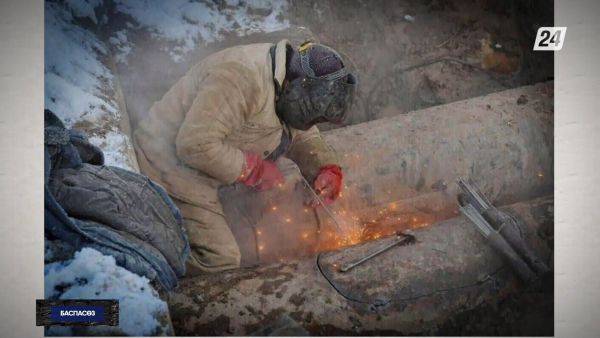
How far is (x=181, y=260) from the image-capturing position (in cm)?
293

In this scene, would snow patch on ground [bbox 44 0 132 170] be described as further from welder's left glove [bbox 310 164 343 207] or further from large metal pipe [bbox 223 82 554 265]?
welder's left glove [bbox 310 164 343 207]

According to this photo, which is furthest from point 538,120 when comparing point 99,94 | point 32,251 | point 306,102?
point 32,251

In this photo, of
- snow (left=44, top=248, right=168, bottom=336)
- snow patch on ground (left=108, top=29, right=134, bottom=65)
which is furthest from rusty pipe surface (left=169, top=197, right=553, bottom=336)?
snow patch on ground (left=108, top=29, right=134, bottom=65)

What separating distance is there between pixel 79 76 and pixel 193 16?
23.3 inches

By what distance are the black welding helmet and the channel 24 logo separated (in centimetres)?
89

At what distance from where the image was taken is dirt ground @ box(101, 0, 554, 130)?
3.07 m

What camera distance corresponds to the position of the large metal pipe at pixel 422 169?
3.15m

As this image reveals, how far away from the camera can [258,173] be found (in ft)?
9.84

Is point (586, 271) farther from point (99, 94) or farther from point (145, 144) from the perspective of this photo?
point (99, 94)

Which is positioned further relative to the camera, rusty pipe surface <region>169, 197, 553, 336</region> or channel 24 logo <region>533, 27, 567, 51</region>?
channel 24 logo <region>533, 27, 567, 51</region>

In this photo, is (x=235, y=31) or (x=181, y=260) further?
(x=235, y=31)

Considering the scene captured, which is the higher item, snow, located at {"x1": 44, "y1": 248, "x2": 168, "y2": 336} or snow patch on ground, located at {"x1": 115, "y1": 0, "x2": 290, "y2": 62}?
snow patch on ground, located at {"x1": 115, "y1": 0, "x2": 290, "y2": 62}

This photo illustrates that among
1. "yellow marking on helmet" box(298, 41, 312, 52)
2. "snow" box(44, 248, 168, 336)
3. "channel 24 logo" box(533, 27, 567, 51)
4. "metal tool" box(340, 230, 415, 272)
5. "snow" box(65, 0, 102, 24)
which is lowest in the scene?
"snow" box(44, 248, 168, 336)

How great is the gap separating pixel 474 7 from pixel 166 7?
1.45m
